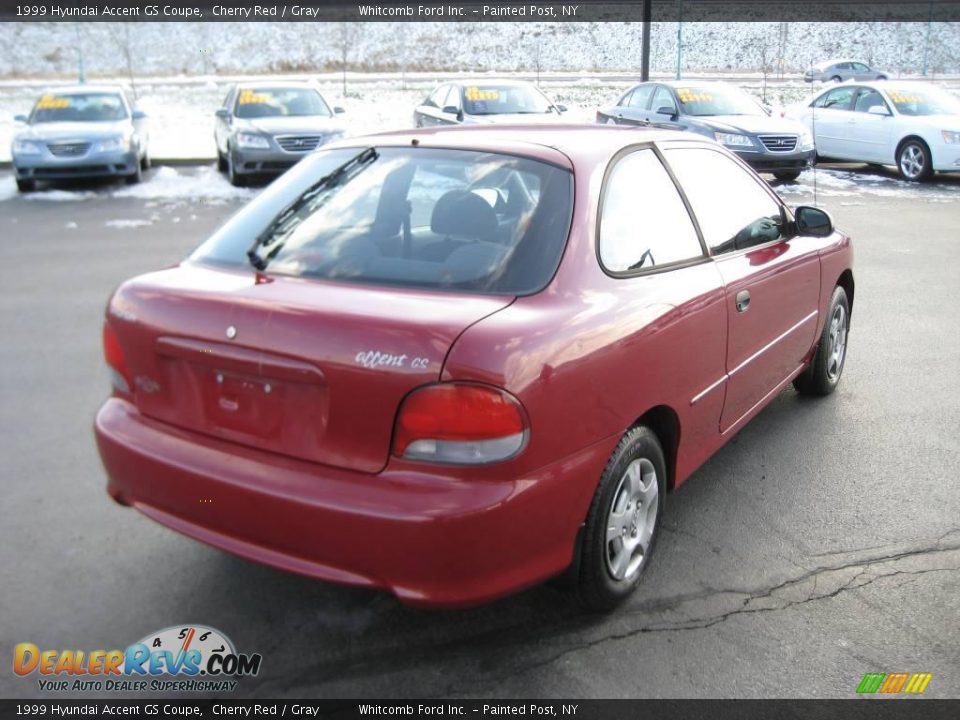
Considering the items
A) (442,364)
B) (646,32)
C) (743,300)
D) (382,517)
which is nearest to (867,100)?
(646,32)

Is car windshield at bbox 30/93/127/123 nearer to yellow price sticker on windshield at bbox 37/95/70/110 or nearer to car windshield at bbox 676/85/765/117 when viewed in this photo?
yellow price sticker on windshield at bbox 37/95/70/110

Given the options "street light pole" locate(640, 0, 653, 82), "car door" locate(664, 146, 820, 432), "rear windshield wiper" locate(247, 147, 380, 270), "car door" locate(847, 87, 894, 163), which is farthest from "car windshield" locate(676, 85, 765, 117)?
"rear windshield wiper" locate(247, 147, 380, 270)

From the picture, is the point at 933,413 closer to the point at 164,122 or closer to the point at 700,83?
the point at 700,83

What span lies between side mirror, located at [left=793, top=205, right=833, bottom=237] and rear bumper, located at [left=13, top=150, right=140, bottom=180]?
11597 millimetres

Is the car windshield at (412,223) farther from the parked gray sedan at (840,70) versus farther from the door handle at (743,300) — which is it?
the parked gray sedan at (840,70)

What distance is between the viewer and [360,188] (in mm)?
3312

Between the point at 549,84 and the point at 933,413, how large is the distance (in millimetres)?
32598

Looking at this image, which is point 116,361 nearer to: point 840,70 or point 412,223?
point 412,223

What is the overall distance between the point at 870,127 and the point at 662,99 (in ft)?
12.6

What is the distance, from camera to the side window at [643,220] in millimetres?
3100

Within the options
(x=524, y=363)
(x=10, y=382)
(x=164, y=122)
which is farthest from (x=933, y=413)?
(x=164, y=122)

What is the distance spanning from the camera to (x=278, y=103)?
574 inches

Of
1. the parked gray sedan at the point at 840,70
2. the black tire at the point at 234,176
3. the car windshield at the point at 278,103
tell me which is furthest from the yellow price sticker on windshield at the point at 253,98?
the parked gray sedan at the point at 840,70

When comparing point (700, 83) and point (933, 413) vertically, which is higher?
point (700, 83)
